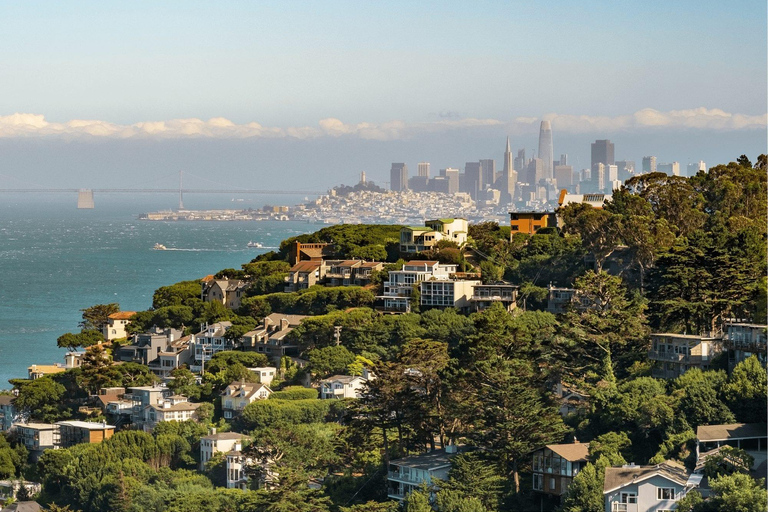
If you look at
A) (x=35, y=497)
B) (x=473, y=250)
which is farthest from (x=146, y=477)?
(x=473, y=250)

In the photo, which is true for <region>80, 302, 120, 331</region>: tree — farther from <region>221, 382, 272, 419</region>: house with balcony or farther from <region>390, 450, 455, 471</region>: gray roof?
<region>390, 450, 455, 471</region>: gray roof

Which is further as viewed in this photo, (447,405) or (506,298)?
(506,298)

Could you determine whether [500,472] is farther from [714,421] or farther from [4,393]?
[4,393]

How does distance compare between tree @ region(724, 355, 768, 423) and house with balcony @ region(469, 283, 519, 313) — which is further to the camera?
house with balcony @ region(469, 283, 519, 313)

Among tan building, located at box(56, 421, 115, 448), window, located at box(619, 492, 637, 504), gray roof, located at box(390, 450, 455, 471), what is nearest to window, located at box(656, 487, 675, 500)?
window, located at box(619, 492, 637, 504)

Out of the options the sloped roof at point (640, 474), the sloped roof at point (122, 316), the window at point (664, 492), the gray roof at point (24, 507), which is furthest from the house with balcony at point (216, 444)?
the window at point (664, 492)

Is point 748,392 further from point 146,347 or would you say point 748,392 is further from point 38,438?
point 146,347

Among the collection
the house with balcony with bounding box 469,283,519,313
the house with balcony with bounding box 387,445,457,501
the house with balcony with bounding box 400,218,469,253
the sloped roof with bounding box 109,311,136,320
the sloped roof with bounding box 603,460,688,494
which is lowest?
the house with balcony with bounding box 387,445,457,501
